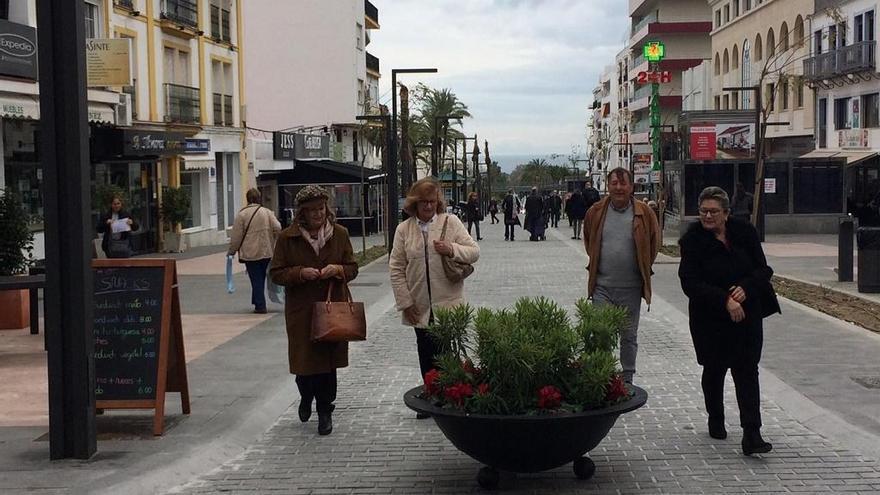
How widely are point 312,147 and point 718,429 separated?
1685 inches

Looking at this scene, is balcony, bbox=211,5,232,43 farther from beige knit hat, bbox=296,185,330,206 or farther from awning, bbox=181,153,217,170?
beige knit hat, bbox=296,185,330,206

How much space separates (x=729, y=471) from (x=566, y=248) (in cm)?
2496

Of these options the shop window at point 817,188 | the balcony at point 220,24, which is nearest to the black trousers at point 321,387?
the shop window at point 817,188

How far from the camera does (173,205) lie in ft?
104

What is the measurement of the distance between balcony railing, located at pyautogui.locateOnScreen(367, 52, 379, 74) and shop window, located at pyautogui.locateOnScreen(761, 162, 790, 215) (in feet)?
134

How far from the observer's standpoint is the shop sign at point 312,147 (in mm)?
47222

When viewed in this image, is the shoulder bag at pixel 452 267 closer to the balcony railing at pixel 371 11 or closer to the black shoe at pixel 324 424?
the black shoe at pixel 324 424

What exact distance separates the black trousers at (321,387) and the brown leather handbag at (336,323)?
367mm

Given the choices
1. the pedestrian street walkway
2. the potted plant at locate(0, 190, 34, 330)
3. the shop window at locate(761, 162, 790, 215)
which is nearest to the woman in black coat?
the pedestrian street walkway

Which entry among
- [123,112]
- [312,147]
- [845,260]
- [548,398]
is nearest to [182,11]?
[123,112]

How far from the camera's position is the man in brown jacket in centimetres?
824

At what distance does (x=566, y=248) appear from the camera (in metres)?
31.5

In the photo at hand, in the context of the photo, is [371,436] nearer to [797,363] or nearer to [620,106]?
[797,363]

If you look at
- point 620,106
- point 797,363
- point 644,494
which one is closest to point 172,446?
point 644,494
